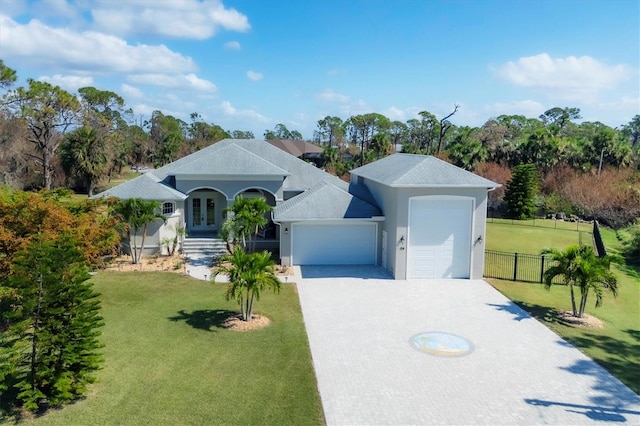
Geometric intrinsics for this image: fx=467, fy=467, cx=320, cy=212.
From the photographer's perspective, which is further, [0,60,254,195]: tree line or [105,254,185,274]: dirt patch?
[0,60,254,195]: tree line

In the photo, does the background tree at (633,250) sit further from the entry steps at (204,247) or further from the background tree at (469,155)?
the entry steps at (204,247)

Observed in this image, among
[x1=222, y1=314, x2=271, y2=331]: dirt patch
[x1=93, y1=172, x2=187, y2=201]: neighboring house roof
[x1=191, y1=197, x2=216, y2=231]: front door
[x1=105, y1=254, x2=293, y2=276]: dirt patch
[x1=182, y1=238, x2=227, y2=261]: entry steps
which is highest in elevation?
[x1=93, y1=172, x2=187, y2=201]: neighboring house roof

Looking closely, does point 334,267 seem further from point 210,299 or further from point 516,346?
point 516,346

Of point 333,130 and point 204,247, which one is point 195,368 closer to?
point 204,247

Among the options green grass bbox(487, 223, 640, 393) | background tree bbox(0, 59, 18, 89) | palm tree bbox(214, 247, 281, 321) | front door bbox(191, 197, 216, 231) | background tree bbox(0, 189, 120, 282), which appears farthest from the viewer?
background tree bbox(0, 59, 18, 89)

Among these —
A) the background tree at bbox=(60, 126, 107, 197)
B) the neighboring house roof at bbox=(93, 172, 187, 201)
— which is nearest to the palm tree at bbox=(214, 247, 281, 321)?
the neighboring house roof at bbox=(93, 172, 187, 201)

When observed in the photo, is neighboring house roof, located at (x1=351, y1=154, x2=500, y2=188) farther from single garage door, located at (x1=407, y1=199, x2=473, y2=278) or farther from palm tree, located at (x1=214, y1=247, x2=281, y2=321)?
palm tree, located at (x1=214, y1=247, x2=281, y2=321)
